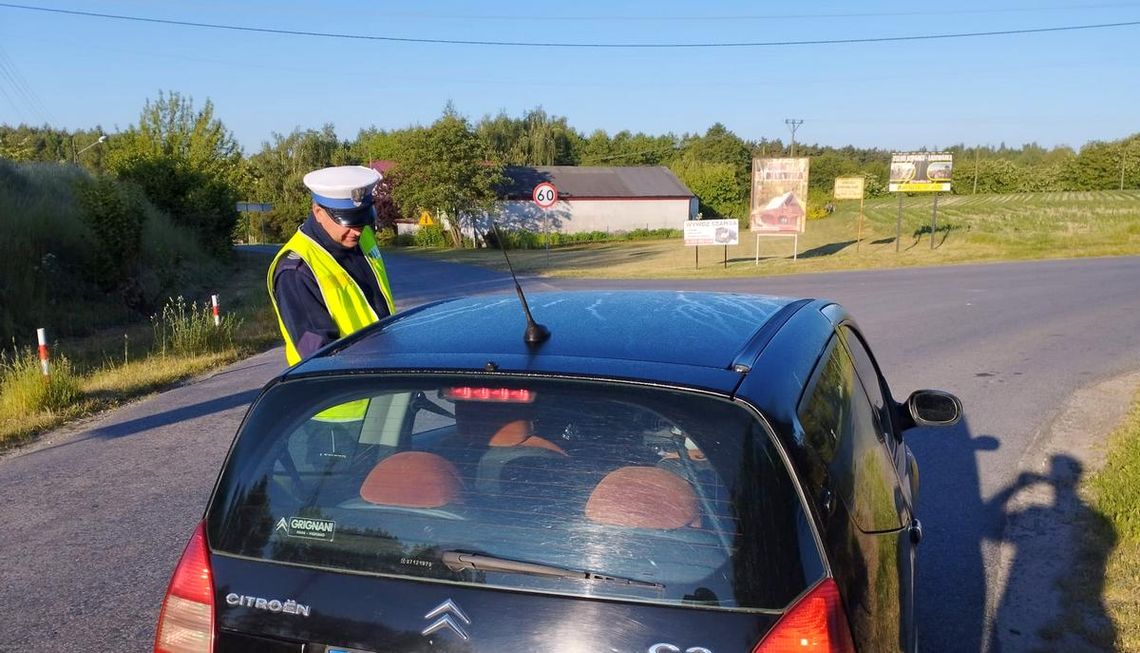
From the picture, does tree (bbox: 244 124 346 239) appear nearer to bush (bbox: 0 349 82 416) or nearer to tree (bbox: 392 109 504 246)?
tree (bbox: 392 109 504 246)

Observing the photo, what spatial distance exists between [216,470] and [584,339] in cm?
505

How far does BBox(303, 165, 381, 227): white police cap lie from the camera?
4.04m

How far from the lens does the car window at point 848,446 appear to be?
2.21 meters

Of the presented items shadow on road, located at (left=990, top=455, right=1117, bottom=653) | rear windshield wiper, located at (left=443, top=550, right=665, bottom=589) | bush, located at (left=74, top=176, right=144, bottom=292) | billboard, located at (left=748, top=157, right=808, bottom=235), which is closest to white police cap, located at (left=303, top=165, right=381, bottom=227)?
rear windshield wiper, located at (left=443, top=550, right=665, bottom=589)

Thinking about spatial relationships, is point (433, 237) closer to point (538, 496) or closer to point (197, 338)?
point (197, 338)

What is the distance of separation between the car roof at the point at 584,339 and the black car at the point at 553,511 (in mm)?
11

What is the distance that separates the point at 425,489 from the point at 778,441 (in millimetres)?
831

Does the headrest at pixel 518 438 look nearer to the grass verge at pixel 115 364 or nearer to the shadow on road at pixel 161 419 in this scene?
the shadow on road at pixel 161 419

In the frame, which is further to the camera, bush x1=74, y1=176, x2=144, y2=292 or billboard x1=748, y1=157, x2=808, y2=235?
billboard x1=748, y1=157, x2=808, y2=235

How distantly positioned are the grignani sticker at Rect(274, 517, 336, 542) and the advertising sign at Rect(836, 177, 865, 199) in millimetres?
36803

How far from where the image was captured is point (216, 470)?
21.8 ft

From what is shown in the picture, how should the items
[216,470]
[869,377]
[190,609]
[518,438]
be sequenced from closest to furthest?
[190,609]
[518,438]
[869,377]
[216,470]

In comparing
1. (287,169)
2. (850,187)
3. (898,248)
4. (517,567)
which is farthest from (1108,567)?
(287,169)

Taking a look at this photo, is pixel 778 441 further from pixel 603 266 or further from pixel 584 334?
pixel 603 266
